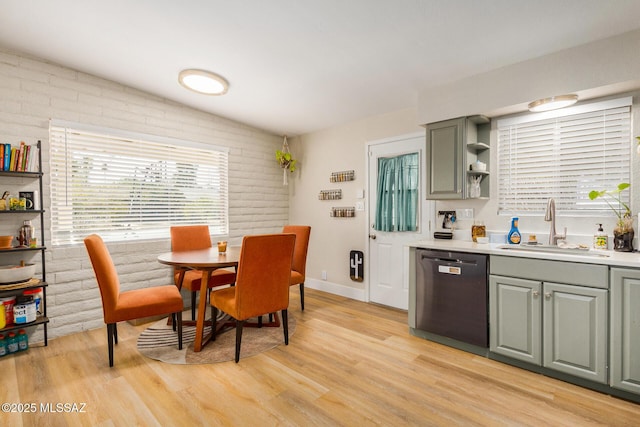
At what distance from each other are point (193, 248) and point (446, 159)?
9.62ft

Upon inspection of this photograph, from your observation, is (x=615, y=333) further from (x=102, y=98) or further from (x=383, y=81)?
(x=102, y=98)

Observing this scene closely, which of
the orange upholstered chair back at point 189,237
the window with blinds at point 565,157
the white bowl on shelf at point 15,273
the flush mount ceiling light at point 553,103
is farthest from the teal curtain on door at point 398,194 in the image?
the white bowl on shelf at point 15,273

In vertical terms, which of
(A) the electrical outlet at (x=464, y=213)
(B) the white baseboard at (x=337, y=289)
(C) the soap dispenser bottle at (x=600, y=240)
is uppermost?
(A) the electrical outlet at (x=464, y=213)

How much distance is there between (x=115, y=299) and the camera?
2.30m

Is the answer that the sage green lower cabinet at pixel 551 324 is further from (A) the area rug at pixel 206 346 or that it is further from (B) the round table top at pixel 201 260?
(B) the round table top at pixel 201 260

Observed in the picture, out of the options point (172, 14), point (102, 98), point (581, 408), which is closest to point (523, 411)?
point (581, 408)

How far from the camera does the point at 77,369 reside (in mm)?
2309

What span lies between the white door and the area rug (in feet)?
4.16

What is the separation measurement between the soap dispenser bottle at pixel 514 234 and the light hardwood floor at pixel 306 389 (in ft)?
3.43

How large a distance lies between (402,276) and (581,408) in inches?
76.6

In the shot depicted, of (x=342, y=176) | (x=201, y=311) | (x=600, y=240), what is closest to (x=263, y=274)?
(x=201, y=311)

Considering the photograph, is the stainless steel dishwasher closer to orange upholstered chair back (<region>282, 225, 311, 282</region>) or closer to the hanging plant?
orange upholstered chair back (<region>282, 225, 311, 282</region>)

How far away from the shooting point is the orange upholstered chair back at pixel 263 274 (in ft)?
7.69

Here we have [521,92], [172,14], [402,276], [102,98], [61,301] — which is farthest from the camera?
[402,276]
